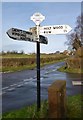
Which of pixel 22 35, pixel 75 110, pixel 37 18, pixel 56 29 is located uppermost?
pixel 37 18

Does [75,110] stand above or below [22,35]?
below

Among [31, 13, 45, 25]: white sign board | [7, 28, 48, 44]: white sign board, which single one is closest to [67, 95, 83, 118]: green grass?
[7, 28, 48, 44]: white sign board

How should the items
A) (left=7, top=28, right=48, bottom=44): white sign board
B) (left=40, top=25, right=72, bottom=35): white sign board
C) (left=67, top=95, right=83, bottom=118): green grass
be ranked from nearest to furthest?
(left=7, top=28, right=48, bottom=44): white sign board, (left=40, top=25, right=72, bottom=35): white sign board, (left=67, top=95, right=83, bottom=118): green grass

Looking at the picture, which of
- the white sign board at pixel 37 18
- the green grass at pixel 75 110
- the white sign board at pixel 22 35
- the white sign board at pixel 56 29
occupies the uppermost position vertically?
the white sign board at pixel 37 18

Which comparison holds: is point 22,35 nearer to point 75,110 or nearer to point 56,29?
point 56,29

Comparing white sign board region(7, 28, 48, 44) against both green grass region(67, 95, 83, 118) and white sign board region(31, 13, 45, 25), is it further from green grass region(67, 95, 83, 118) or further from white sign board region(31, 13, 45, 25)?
green grass region(67, 95, 83, 118)

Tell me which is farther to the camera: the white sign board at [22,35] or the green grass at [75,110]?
the green grass at [75,110]

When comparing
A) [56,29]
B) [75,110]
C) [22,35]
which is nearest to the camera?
[22,35]

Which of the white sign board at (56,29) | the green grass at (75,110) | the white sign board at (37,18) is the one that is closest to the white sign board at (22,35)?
the white sign board at (56,29)

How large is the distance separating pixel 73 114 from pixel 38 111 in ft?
2.91

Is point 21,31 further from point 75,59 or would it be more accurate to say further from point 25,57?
point 25,57

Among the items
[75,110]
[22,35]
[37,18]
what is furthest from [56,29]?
[75,110]

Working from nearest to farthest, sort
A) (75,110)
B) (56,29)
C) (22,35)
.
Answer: (22,35) < (56,29) < (75,110)

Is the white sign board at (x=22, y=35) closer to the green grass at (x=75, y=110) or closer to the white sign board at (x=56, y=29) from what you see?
the white sign board at (x=56, y=29)
